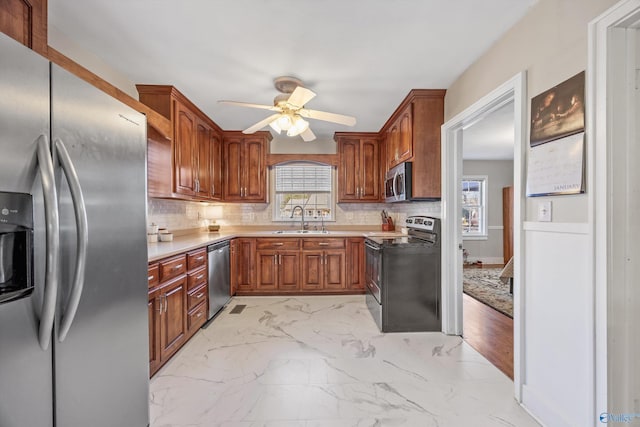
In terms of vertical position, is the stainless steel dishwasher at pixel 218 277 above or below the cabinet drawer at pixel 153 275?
below

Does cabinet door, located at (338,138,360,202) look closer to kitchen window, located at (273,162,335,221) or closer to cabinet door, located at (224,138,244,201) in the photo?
kitchen window, located at (273,162,335,221)

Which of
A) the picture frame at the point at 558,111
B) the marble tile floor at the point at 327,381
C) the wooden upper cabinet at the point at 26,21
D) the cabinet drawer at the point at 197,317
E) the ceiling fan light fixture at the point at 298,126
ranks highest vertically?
the ceiling fan light fixture at the point at 298,126

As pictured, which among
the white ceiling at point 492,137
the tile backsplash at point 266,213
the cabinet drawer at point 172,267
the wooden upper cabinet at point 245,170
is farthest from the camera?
the wooden upper cabinet at point 245,170

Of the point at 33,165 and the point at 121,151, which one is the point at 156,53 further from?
the point at 33,165

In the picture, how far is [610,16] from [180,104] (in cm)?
316

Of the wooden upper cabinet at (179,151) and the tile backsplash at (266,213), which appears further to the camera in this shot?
the tile backsplash at (266,213)

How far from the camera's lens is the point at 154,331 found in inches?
75.3

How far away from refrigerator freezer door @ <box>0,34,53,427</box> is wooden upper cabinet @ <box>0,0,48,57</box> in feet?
1.17

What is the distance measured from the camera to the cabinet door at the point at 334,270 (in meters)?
3.86

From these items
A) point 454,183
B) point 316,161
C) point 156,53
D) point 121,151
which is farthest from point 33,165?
point 316,161

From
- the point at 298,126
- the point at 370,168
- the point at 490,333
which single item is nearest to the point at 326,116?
the point at 298,126

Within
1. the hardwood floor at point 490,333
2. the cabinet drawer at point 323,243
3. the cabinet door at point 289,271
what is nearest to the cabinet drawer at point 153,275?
the cabinet door at point 289,271

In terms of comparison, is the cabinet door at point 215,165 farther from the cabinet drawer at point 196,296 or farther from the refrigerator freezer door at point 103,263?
the refrigerator freezer door at point 103,263

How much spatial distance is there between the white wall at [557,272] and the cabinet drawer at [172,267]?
2.43 m
